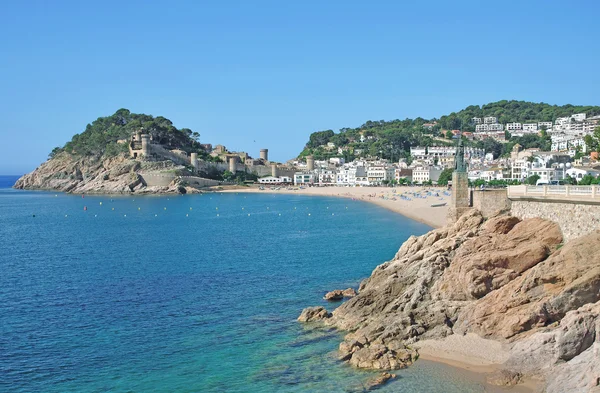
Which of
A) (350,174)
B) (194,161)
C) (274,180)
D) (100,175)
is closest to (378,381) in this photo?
(100,175)

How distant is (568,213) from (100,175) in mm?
113036

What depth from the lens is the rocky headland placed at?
14938 millimetres

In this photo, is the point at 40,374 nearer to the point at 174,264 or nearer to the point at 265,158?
the point at 174,264

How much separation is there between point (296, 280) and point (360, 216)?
35381 millimetres

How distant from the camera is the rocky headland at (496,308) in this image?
49.0 ft

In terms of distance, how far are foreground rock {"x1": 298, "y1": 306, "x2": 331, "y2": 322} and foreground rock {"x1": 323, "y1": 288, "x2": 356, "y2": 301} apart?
8.22 ft

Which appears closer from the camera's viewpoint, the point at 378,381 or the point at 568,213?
the point at 378,381

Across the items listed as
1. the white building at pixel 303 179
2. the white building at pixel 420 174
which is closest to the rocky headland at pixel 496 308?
the white building at pixel 420 174

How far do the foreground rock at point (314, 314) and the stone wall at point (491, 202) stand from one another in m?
7.89

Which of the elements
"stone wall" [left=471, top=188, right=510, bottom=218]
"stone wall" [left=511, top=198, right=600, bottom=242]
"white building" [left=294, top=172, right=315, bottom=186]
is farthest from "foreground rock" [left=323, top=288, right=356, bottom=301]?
"white building" [left=294, top=172, right=315, bottom=186]

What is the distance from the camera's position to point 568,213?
19938 mm

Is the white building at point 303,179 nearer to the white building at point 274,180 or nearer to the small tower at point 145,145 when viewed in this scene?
the white building at point 274,180

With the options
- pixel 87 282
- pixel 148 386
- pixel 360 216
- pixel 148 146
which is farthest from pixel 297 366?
pixel 148 146

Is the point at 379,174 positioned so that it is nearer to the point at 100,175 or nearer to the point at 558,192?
the point at 100,175
